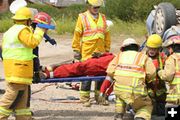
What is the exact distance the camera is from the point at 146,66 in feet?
23.5

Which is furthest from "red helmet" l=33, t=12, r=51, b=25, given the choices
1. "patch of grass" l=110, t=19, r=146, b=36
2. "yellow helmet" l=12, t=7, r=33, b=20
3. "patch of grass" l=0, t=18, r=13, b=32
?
"patch of grass" l=0, t=18, r=13, b=32

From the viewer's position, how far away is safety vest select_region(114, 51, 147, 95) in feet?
23.1

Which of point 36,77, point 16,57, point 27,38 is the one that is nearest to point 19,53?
point 16,57

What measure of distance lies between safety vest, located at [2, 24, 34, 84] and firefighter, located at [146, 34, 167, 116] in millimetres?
1684

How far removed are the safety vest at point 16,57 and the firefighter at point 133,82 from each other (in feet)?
3.81

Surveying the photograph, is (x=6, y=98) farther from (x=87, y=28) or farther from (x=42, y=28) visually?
(x=87, y=28)

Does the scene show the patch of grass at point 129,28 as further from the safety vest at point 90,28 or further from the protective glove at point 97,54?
the protective glove at point 97,54

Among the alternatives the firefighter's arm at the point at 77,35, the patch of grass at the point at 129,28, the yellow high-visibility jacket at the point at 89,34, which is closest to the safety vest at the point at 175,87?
the yellow high-visibility jacket at the point at 89,34

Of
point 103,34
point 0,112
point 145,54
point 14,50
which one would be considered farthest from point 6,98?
point 103,34

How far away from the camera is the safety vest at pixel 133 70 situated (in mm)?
7055

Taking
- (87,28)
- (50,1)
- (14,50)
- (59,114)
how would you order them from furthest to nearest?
(50,1)
(87,28)
(59,114)
(14,50)

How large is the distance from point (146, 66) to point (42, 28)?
4.85ft

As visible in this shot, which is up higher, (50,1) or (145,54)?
(50,1)

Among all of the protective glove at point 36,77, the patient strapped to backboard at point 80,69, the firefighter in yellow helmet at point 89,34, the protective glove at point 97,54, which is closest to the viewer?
the protective glove at point 36,77
